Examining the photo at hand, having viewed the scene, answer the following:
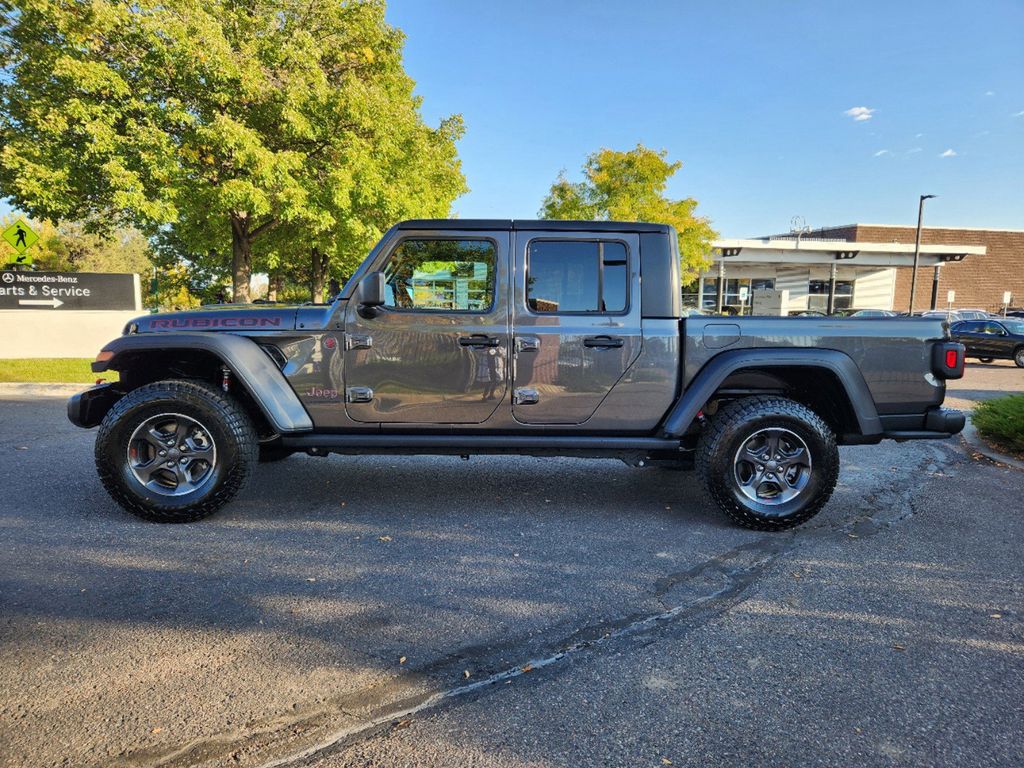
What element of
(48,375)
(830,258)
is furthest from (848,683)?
(830,258)

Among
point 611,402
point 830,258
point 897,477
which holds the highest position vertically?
point 830,258

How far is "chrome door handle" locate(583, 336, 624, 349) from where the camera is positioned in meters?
4.03

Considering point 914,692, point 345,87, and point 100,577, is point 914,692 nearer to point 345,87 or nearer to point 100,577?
point 100,577

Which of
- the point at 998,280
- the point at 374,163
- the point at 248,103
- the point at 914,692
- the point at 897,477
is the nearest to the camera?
the point at 914,692

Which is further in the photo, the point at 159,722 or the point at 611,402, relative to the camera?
the point at 611,402

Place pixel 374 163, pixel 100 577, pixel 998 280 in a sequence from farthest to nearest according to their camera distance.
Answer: pixel 998 280 → pixel 374 163 → pixel 100 577

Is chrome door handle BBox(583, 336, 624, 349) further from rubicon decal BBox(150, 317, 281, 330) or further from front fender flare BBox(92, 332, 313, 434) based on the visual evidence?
rubicon decal BBox(150, 317, 281, 330)

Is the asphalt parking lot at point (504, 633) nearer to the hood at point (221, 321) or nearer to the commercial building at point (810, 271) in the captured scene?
the hood at point (221, 321)

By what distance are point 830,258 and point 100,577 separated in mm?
36417

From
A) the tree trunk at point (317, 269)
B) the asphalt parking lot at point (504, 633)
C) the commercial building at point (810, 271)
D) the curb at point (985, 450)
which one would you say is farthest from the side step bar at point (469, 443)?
the commercial building at point (810, 271)

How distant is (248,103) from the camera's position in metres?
12.5

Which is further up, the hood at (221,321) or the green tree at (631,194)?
the green tree at (631,194)

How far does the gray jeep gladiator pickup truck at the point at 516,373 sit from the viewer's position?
3.98m

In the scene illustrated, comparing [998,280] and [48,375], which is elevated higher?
[998,280]
